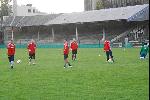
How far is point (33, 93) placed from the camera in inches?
505

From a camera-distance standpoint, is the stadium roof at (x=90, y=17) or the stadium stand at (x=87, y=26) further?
the stadium stand at (x=87, y=26)

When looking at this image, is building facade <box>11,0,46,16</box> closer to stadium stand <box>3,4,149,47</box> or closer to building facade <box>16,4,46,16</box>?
building facade <box>16,4,46,16</box>

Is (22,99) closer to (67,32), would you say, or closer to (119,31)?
(119,31)

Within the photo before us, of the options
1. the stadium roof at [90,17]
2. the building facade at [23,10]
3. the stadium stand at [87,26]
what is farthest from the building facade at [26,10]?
the stadium stand at [87,26]

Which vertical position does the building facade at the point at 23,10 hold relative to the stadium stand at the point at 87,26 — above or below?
above

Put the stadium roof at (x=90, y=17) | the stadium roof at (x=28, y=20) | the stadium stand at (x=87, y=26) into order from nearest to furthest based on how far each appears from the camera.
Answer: the stadium roof at (x=90, y=17) < the stadium stand at (x=87, y=26) < the stadium roof at (x=28, y=20)

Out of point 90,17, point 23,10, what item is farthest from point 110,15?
point 23,10

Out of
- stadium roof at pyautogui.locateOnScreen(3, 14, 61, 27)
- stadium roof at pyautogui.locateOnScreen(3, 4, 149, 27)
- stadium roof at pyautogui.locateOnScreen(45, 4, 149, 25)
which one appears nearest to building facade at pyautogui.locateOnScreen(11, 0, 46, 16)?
stadium roof at pyautogui.locateOnScreen(3, 4, 149, 27)

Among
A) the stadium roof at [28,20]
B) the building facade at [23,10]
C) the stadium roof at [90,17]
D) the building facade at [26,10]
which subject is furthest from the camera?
the building facade at [26,10]

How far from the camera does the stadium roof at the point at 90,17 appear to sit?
58.4m

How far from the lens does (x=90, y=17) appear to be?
6731 cm

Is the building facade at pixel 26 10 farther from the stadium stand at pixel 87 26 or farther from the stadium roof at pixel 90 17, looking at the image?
the stadium stand at pixel 87 26

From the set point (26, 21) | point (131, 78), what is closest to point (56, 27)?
point (26, 21)

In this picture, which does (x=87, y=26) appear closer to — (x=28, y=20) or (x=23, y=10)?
(x=28, y=20)
